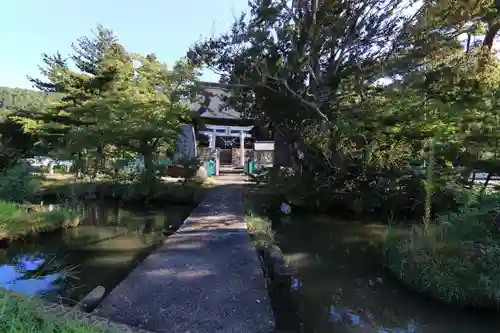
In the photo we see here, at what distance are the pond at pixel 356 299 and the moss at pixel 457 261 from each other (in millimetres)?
158

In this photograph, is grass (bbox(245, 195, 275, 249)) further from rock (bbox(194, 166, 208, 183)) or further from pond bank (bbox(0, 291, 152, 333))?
rock (bbox(194, 166, 208, 183))

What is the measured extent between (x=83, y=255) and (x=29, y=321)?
13.6ft

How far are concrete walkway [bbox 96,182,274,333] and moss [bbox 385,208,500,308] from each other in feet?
6.61

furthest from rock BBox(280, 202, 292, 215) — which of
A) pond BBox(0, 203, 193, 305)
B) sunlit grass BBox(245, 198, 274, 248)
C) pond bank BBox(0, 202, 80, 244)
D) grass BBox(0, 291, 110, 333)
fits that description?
grass BBox(0, 291, 110, 333)

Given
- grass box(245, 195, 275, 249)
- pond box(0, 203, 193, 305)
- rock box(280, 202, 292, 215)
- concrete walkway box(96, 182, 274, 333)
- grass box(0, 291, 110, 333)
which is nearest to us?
grass box(0, 291, 110, 333)

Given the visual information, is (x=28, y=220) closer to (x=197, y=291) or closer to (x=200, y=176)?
(x=197, y=291)

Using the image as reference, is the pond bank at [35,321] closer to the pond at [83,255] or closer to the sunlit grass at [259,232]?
the pond at [83,255]

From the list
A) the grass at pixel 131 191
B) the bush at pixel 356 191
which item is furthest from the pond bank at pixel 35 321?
the grass at pixel 131 191

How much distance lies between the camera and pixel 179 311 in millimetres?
3430

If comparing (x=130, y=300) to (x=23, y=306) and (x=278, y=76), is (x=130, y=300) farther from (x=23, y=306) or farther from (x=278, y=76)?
(x=278, y=76)

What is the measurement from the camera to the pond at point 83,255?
4.81 m

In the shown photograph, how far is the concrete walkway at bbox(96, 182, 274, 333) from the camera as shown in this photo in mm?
3258

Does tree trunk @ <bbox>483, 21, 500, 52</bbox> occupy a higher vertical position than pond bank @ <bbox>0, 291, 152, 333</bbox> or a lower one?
higher

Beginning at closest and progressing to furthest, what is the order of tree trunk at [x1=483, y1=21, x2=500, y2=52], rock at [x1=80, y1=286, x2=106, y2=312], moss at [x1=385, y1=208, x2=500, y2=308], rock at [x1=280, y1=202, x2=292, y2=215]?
rock at [x1=80, y1=286, x2=106, y2=312]
moss at [x1=385, y1=208, x2=500, y2=308]
tree trunk at [x1=483, y1=21, x2=500, y2=52]
rock at [x1=280, y1=202, x2=292, y2=215]
